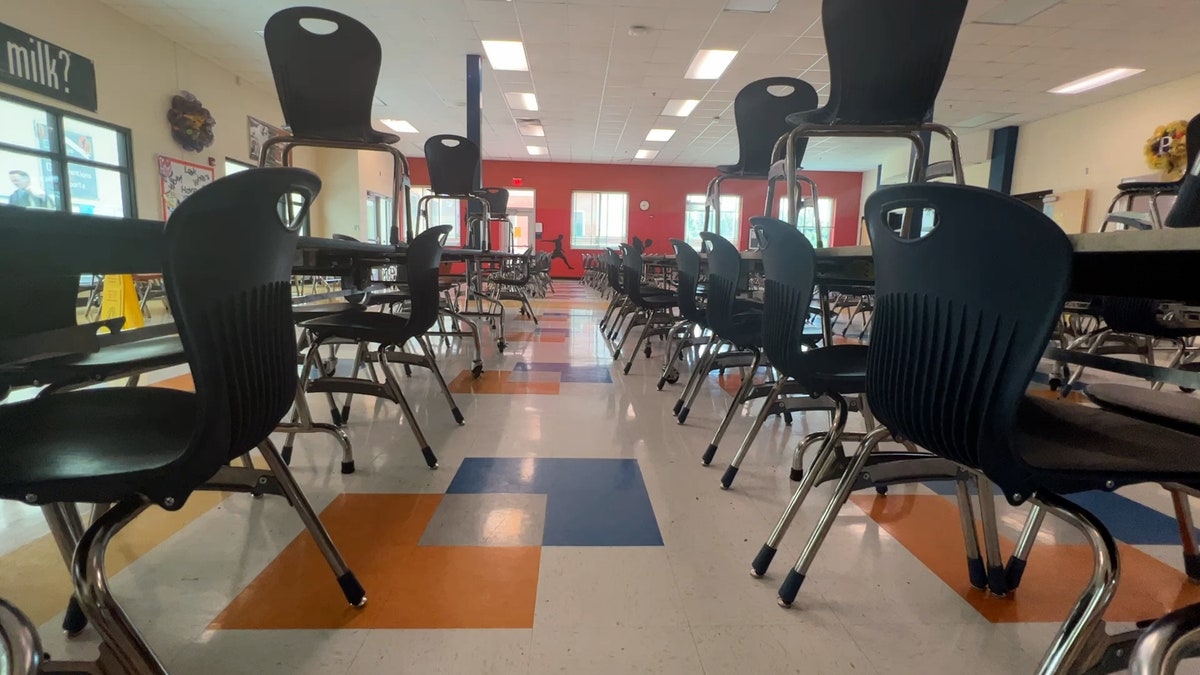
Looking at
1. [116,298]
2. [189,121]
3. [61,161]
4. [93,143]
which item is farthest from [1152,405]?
[189,121]

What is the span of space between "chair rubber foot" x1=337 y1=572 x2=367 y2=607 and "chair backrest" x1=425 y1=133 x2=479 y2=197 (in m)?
2.78

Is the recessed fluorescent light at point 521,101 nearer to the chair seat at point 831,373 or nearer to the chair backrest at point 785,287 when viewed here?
the chair backrest at point 785,287

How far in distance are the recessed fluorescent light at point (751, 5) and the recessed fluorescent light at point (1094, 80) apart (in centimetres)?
500

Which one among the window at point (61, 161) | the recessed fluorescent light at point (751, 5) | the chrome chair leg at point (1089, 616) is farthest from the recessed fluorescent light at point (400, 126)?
the chrome chair leg at point (1089, 616)

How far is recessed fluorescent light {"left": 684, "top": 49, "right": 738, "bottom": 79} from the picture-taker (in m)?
6.76

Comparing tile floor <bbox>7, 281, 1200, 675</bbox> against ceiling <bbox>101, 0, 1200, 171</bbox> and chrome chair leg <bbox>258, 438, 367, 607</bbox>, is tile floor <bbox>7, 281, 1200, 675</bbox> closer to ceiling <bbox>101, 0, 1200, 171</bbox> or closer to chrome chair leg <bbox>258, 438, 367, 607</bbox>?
chrome chair leg <bbox>258, 438, 367, 607</bbox>

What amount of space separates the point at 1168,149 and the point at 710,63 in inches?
232

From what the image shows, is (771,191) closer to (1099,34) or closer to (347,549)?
(347,549)

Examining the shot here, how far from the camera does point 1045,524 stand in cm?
158

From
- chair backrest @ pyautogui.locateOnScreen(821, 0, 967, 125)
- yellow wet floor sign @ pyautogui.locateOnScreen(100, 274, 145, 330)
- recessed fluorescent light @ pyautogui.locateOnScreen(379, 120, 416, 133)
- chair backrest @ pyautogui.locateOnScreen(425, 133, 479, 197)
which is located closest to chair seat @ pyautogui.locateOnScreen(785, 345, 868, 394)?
chair backrest @ pyautogui.locateOnScreen(821, 0, 967, 125)

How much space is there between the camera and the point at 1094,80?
754 centimetres

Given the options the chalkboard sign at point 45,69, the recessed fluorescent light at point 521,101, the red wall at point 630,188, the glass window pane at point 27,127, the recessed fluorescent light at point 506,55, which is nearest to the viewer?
the chalkboard sign at point 45,69

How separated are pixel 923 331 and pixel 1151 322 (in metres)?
2.46

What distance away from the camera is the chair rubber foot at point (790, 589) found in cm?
116
